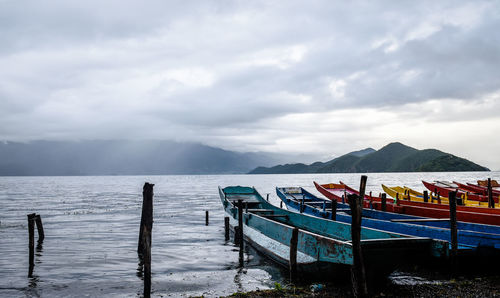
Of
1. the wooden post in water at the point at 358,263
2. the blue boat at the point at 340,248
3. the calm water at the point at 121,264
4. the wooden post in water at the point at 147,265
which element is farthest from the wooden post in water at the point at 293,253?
the wooden post in water at the point at 147,265

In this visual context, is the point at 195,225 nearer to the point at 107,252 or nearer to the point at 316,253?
the point at 107,252

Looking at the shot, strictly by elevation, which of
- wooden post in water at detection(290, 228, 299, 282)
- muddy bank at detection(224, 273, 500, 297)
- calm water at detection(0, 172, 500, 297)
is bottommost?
calm water at detection(0, 172, 500, 297)

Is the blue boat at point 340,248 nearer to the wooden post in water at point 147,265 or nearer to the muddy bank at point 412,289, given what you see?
the muddy bank at point 412,289

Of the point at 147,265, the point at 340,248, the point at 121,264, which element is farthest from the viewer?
the point at 121,264

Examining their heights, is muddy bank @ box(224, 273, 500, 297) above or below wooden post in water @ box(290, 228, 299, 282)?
below

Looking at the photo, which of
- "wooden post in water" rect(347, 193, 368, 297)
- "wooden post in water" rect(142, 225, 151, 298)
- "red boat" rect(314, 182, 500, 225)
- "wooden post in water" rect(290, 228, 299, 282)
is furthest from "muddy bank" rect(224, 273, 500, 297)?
"red boat" rect(314, 182, 500, 225)

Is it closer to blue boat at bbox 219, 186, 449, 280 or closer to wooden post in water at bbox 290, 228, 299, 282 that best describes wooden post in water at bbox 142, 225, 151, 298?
wooden post in water at bbox 290, 228, 299, 282

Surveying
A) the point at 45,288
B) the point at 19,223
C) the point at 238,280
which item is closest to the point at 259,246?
the point at 238,280

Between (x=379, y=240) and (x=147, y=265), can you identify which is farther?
(x=147, y=265)

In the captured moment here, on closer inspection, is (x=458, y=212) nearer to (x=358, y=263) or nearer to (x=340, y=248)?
(x=340, y=248)

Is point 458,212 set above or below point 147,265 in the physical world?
above

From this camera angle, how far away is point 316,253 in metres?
11.1

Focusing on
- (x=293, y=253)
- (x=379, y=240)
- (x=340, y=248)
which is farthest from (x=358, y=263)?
(x=293, y=253)

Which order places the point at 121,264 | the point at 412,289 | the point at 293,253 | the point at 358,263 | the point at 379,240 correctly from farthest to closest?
the point at 121,264 < the point at 293,253 < the point at 412,289 < the point at 379,240 < the point at 358,263
